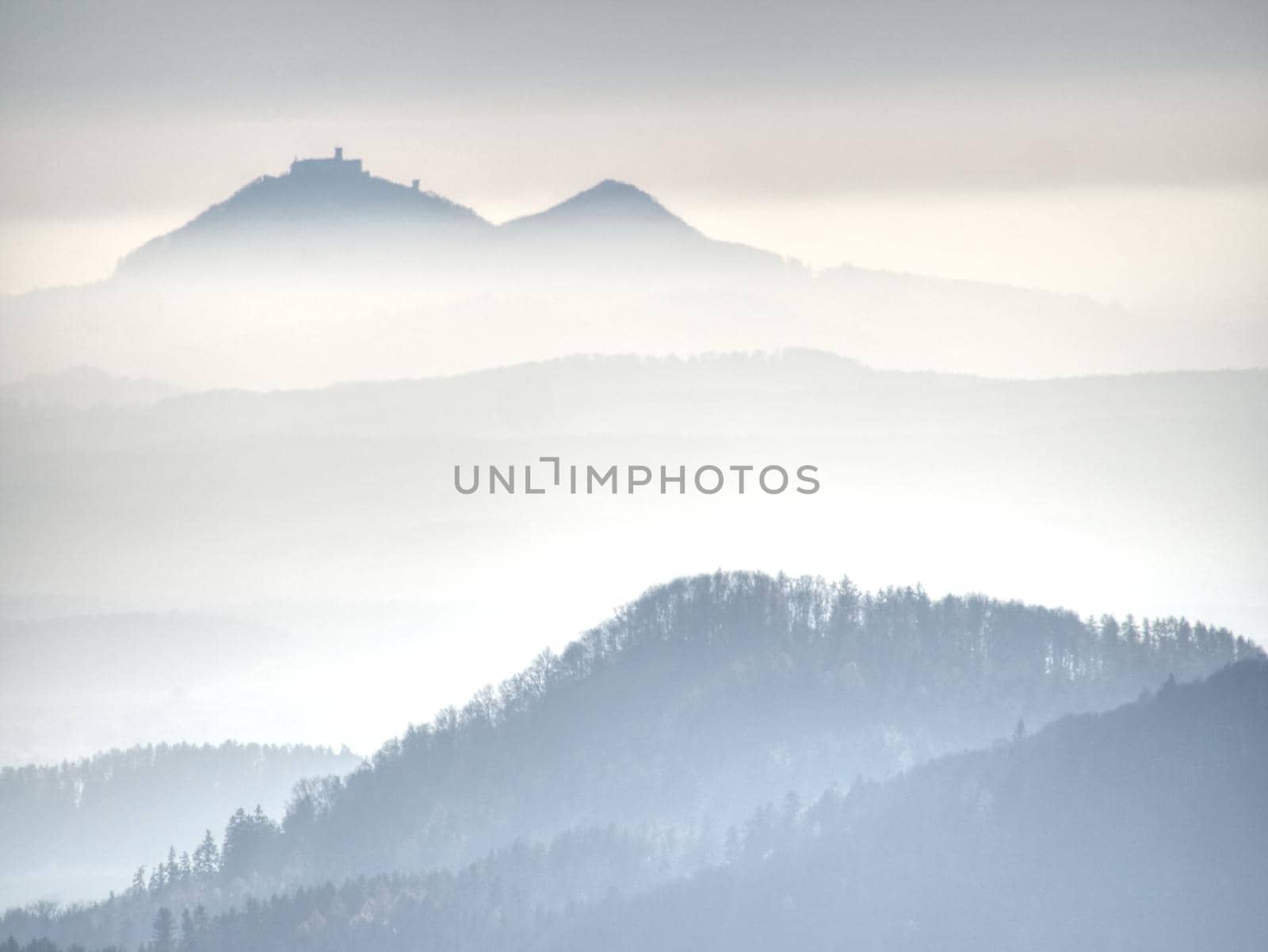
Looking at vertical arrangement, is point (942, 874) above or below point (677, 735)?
below

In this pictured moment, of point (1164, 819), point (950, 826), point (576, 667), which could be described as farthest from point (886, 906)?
point (576, 667)

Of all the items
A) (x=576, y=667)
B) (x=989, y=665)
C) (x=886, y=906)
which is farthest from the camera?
(x=576, y=667)

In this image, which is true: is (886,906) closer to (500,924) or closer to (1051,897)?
(1051,897)

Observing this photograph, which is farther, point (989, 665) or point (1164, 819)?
point (989, 665)

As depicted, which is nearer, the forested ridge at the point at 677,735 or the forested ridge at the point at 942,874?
the forested ridge at the point at 942,874

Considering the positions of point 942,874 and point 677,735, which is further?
point 677,735

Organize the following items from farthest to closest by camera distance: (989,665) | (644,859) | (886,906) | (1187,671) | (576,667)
A: (576,667), (989,665), (1187,671), (644,859), (886,906)

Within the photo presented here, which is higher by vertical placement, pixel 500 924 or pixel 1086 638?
pixel 1086 638

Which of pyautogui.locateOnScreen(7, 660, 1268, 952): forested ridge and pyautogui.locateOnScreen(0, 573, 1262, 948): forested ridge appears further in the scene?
pyautogui.locateOnScreen(0, 573, 1262, 948): forested ridge
